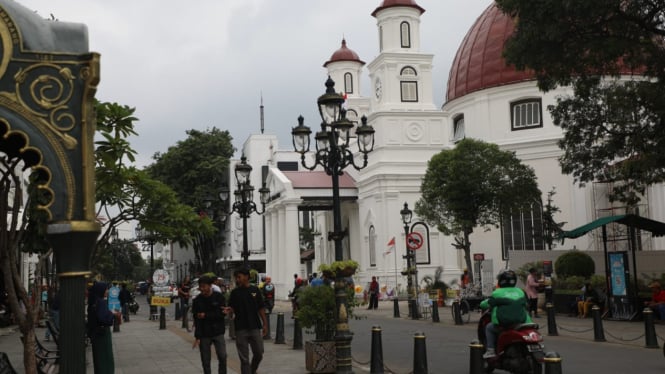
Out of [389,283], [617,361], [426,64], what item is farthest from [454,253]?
[617,361]

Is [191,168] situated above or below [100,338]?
above

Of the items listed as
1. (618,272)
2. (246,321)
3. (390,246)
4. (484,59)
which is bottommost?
(246,321)

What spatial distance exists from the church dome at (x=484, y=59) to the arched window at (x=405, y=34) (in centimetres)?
382

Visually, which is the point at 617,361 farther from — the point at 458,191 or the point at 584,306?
the point at 458,191

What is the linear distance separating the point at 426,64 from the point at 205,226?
1259 inches

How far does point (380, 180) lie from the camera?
47031 mm

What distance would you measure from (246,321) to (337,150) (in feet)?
14.4

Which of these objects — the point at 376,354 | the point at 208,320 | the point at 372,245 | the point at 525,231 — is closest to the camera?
the point at 208,320

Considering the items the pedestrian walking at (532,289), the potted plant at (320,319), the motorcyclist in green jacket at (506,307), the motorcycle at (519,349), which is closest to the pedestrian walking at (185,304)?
the pedestrian walking at (532,289)

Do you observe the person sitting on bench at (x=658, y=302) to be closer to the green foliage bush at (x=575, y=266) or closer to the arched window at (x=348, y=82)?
the green foliage bush at (x=575, y=266)

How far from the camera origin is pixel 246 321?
11.3m

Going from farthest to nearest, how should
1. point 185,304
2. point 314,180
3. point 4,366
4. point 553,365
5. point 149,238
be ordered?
point 314,180, point 185,304, point 149,238, point 4,366, point 553,365

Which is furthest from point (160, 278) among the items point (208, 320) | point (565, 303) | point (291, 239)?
point (208, 320)

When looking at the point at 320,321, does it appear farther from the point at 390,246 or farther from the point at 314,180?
the point at 314,180
